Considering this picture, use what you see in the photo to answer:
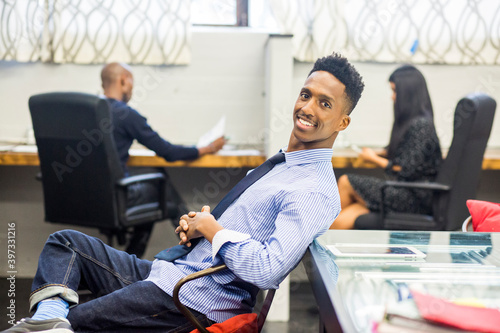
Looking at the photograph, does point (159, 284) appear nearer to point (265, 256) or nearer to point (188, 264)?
point (188, 264)

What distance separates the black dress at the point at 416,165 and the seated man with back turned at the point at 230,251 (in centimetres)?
118

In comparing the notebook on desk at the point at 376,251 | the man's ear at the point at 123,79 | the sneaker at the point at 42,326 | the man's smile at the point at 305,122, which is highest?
the man's ear at the point at 123,79

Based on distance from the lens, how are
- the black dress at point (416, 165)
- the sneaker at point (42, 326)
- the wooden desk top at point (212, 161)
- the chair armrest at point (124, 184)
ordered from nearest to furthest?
1. the sneaker at point (42, 326)
2. the chair armrest at point (124, 184)
3. the black dress at point (416, 165)
4. the wooden desk top at point (212, 161)

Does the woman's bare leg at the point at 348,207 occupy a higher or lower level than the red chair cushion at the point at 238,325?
lower

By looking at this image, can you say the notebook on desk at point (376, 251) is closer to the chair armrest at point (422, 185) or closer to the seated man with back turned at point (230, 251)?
the seated man with back turned at point (230, 251)

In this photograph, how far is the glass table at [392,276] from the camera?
77cm

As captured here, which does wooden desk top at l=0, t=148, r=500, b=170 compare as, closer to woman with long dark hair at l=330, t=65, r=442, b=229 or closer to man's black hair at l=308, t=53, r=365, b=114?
woman with long dark hair at l=330, t=65, r=442, b=229

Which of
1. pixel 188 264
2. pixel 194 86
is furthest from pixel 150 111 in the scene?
pixel 188 264

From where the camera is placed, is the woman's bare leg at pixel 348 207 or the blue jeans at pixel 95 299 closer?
the blue jeans at pixel 95 299

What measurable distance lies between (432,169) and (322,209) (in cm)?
147

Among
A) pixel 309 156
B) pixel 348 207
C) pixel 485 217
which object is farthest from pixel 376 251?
pixel 348 207

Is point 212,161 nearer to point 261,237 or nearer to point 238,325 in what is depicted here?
point 261,237

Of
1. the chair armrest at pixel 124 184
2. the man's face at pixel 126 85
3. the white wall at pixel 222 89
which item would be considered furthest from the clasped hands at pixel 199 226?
the white wall at pixel 222 89

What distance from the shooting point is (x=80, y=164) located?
219 centimetres
